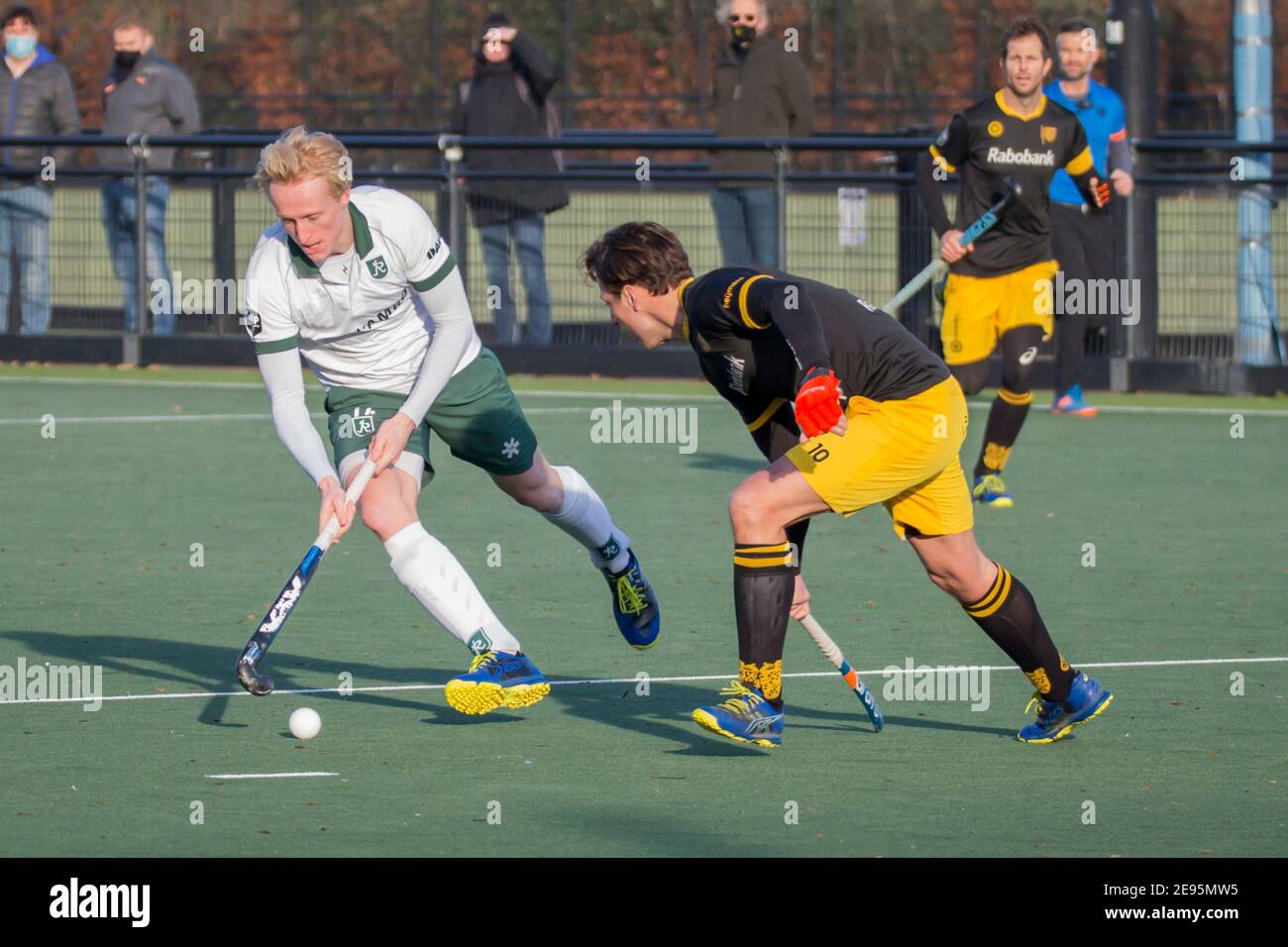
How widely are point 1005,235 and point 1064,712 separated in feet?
16.8

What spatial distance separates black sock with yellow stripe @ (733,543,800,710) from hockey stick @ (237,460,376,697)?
113cm

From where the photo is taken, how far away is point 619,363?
17484 millimetres

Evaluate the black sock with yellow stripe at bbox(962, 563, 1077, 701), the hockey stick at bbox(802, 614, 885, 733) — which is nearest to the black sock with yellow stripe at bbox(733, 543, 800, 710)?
the hockey stick at bbox(802, 614, 885, 733)

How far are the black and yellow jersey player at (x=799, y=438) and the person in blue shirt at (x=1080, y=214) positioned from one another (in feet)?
22.8

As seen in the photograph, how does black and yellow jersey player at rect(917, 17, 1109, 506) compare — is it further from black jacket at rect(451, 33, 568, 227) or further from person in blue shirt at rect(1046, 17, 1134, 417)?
black jacket at rect(451, 33, 568, 227)

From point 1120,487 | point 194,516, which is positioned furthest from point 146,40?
point 1120,487

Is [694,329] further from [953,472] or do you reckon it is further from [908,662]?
[908,662]

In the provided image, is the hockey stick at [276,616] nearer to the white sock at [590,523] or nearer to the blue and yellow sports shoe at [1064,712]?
the white sock at [590,523]

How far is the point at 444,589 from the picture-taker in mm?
7102

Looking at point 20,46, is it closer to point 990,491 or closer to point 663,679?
point 990,491

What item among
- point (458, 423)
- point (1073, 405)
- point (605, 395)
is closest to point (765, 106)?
point (605, 395)

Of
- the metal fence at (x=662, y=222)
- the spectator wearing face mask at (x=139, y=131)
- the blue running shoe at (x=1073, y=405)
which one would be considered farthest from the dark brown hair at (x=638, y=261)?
the spectator wearing face mask at (x=139, y=131)

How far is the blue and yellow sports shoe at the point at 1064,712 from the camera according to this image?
6.95 meters

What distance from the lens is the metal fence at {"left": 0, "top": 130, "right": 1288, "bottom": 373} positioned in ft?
54.1
